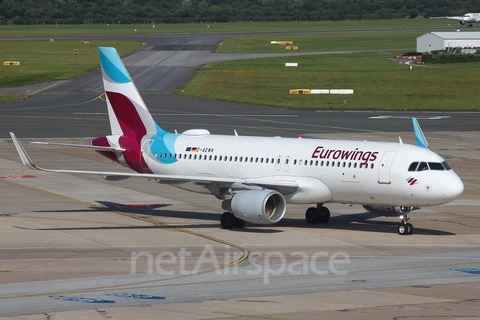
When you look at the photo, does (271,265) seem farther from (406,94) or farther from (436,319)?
(406,94)

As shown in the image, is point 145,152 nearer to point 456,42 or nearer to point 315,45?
point 456,42

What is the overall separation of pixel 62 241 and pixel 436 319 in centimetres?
1780

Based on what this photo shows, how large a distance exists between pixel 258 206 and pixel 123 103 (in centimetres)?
1157

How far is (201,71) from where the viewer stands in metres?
138

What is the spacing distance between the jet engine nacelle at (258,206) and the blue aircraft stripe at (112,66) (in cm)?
1046

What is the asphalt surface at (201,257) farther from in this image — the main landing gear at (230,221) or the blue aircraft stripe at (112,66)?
the blue aircraft stripe at (112,66)

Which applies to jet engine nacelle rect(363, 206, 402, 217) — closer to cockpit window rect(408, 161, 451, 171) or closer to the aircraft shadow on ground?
the aircraft shadow on ground

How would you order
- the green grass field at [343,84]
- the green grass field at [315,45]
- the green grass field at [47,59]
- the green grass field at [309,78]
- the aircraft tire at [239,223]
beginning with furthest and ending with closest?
1. the green grass field at [315,45]
2. the green grass field at [47,59]
3. the green grass field at [309,78]
4. the green grass field at [343,84]
5. the aircraft tire at [239,223]

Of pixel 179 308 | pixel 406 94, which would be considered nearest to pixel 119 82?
pixel 179 308

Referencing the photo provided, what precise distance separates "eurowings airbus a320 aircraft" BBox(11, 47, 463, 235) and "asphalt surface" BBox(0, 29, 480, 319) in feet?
4.75

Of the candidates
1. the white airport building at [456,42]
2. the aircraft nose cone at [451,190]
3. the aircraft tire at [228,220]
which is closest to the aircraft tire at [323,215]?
the aircraft tire at [228,220]

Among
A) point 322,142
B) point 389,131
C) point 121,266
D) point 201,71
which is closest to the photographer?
point 121,266

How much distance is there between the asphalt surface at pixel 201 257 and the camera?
2636 centimetres

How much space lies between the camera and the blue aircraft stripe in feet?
153
